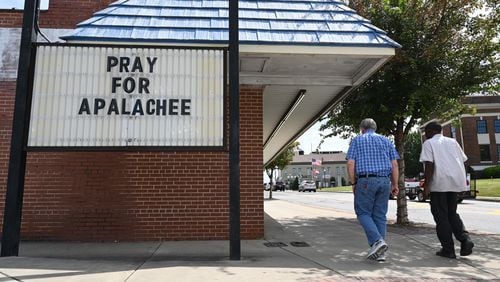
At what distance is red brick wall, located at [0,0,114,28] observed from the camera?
7941mm

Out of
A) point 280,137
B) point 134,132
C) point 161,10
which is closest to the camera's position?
point 134,132

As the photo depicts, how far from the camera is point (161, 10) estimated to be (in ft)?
23.0

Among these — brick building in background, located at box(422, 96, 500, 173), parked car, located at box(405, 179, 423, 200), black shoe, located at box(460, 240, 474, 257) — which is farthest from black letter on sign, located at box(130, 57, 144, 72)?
brick building in background, located at box(422, 96, 500, 173)

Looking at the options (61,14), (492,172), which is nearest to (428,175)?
(61,14)

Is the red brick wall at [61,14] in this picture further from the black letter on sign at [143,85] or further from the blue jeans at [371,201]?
the blue jeans at [371,201]

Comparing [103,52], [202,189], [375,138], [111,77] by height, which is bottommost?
[202,189]

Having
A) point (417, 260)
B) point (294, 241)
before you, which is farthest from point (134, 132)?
point (417, 260)

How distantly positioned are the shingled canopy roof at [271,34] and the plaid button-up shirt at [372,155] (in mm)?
1718

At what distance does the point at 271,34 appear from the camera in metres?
6.73

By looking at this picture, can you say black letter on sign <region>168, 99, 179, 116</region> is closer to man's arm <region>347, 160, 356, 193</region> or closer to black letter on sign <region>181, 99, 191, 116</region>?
black letter on sign <region>181, 99, 191, 116</region>

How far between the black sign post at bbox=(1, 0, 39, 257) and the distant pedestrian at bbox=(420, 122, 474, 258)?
5.32 m

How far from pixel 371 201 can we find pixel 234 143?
1917 millimetres

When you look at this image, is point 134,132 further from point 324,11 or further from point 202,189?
point 324,11

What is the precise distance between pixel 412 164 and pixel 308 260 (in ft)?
231
